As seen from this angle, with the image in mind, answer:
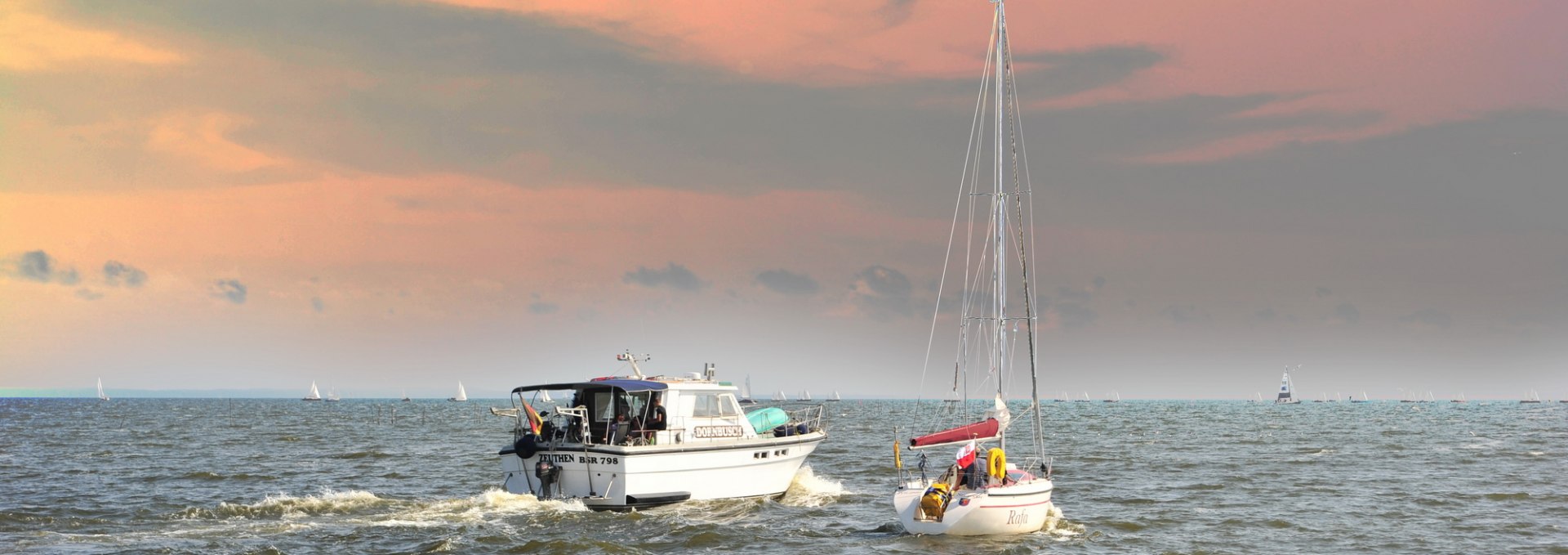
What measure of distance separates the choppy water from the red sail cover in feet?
7.99

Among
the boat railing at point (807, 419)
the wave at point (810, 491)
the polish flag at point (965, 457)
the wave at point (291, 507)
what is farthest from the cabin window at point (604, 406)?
the polish flag at point (965, 457)

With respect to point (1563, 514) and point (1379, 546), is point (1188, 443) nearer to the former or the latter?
point (1563, 514)

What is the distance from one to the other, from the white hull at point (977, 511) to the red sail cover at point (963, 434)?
169 cm

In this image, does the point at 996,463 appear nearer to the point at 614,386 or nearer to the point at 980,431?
the point at 980,431

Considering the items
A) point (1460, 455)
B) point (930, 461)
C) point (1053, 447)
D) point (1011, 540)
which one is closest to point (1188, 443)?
point (1053, 447)

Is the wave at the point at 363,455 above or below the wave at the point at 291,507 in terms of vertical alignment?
above

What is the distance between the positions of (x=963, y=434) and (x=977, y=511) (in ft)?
10.5

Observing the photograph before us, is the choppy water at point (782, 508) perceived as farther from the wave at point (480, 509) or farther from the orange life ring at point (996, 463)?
the orange life ring at point (996, 463)

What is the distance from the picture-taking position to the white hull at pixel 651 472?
30.0 meters

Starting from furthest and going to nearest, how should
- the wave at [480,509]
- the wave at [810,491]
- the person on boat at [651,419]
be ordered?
the wave at [810,491] < the person on boat at [651,419] < the wave at [480,509]

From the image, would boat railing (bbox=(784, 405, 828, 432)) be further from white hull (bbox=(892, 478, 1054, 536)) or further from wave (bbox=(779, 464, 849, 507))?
white hull (bbox=(892, 478, 1054, 536))

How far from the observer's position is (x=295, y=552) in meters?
25.0

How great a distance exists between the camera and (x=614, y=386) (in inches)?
1251

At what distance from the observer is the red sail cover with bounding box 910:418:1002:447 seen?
2842 centimetres
